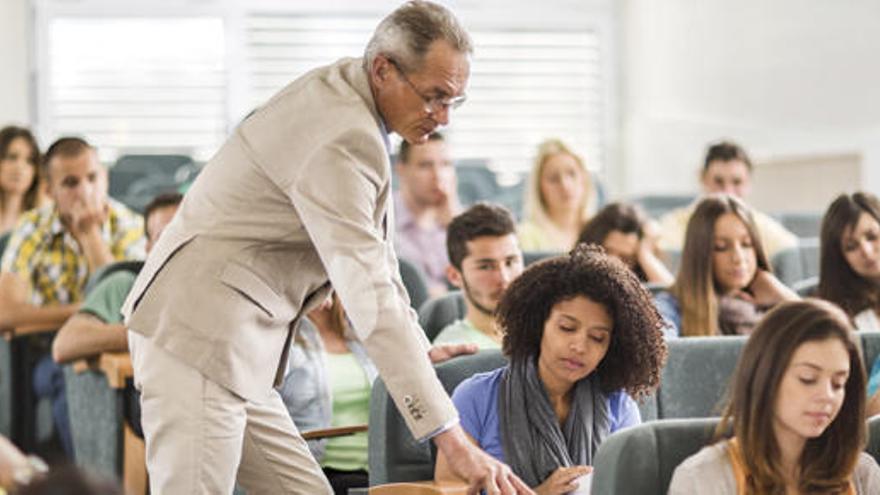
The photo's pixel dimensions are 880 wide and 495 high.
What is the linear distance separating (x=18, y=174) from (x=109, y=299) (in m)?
2.54

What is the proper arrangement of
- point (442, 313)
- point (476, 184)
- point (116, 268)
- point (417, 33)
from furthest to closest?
1. point (476, 184)
2. point (116, 268)
3. point (442, 313)
4. point (417, 33)

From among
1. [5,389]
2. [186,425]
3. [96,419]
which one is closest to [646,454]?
[186,425]

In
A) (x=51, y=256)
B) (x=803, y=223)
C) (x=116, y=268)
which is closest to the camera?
(x=116, y=268)

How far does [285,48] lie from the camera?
10562 millimetres

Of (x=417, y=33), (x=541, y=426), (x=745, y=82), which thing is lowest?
(x=541, y=426)

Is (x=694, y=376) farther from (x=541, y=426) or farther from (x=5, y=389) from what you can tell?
(x=5, y=389)

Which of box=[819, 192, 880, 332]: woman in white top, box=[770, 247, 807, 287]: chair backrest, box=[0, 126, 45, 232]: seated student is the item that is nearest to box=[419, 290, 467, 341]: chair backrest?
box=[819, 192, 880, 332]: woman in white top

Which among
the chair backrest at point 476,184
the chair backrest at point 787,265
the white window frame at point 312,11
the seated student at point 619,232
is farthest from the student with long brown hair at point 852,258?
the white window frame at point 312,11

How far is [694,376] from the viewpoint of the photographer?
12.0 ft

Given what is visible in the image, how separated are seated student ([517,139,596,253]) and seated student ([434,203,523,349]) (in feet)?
6.29

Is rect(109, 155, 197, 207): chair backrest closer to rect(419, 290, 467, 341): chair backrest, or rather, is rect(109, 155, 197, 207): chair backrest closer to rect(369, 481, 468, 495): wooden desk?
rect(419, 290, 467, 341): chair backrest

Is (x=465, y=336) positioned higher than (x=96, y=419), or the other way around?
(x=465, y=336)

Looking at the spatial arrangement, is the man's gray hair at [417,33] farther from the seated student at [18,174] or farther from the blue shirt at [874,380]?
the seated student at [18,174]

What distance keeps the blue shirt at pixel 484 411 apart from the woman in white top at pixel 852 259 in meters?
1.60
